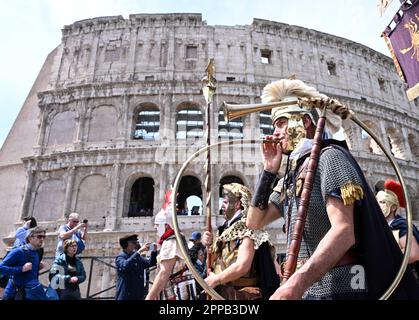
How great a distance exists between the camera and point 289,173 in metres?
1.88

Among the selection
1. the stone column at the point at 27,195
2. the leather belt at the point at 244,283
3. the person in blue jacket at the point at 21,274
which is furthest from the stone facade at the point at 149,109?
the leather belt at the point at 244,283

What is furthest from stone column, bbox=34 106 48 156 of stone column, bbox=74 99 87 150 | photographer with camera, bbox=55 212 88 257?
photographer with camera, bbox=55 212 88 257

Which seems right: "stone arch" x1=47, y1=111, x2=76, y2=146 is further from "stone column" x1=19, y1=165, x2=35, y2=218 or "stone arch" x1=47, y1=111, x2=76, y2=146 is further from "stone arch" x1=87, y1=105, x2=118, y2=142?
"stone column" x1=19, y1=165, x2=35, y2=218

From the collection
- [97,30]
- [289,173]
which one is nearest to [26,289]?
[289,173]

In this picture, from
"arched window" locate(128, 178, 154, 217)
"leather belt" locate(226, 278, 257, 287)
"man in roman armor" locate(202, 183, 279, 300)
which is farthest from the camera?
"arched window" locate(128, 178, 154, 217)

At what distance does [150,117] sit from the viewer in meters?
21.0

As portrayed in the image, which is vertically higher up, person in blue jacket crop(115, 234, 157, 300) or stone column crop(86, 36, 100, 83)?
stone column crop(86, 36, 100, 83)

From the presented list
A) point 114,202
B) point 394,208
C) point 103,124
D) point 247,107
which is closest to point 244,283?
point 247,107

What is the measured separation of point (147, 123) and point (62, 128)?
5.28 meters

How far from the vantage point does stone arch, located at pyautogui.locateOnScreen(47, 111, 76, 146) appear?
19016mm

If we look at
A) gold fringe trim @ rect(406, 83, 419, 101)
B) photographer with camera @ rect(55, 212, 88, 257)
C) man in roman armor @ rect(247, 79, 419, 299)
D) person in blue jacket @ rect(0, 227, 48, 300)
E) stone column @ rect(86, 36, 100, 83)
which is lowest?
man in roman armor @ rect(247, 79, 419, 299)

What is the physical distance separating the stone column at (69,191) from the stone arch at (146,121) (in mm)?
4369

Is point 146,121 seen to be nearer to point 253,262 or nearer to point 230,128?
point 230,128

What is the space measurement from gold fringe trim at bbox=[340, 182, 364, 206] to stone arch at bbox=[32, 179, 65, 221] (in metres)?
18.0
